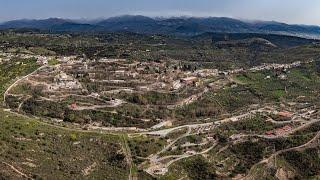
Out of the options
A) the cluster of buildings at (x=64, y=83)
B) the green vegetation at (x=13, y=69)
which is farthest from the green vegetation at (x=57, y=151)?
the cluster of buildings at (x=64, y=83)

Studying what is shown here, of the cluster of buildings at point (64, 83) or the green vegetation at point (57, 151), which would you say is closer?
the green vegetation at point (57, 151)

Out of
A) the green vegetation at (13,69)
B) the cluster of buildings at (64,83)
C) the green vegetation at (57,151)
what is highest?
the green vegetation at (13,69)

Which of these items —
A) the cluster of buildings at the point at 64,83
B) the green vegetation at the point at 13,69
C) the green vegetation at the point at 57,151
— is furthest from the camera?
the cluster of buildings at the point at 64,83

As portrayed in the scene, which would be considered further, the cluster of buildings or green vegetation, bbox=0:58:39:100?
the cluster of buildings

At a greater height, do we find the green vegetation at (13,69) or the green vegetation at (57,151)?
the green vegetation at (13,69)

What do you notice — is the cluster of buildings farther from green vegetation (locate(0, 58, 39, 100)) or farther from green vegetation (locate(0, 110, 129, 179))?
green vegetation (locate(0, 110, 129, 179))

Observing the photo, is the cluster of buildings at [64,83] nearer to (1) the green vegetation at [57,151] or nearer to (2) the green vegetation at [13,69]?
(2) the green vegetation at [13,69]

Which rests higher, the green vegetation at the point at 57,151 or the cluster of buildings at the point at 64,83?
the cluster of buildings at the point at 64,83

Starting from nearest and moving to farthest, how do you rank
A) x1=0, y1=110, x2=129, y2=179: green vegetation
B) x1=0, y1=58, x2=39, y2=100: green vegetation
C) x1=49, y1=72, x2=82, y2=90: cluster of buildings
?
x1=0, y1=110, x2=129, y2=179: green vegetation, x1=0, y1=58, x2=39, y2=100: green vegetation, x1=49, y1=72, x2=82, y2=90: cluster of buildings

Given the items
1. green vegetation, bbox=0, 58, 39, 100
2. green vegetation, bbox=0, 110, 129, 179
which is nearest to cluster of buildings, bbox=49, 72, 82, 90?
green vegetation, bbox=0, 58, 39, 100

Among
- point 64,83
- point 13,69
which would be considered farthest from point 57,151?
point 13,69

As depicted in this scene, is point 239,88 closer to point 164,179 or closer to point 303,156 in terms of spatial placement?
point 303,156

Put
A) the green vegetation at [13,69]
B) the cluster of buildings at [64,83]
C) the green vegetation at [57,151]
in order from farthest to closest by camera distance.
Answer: the cluster of buildings at [64,83], the green vegetation at [13,69], the green vegetation at [57,151]
